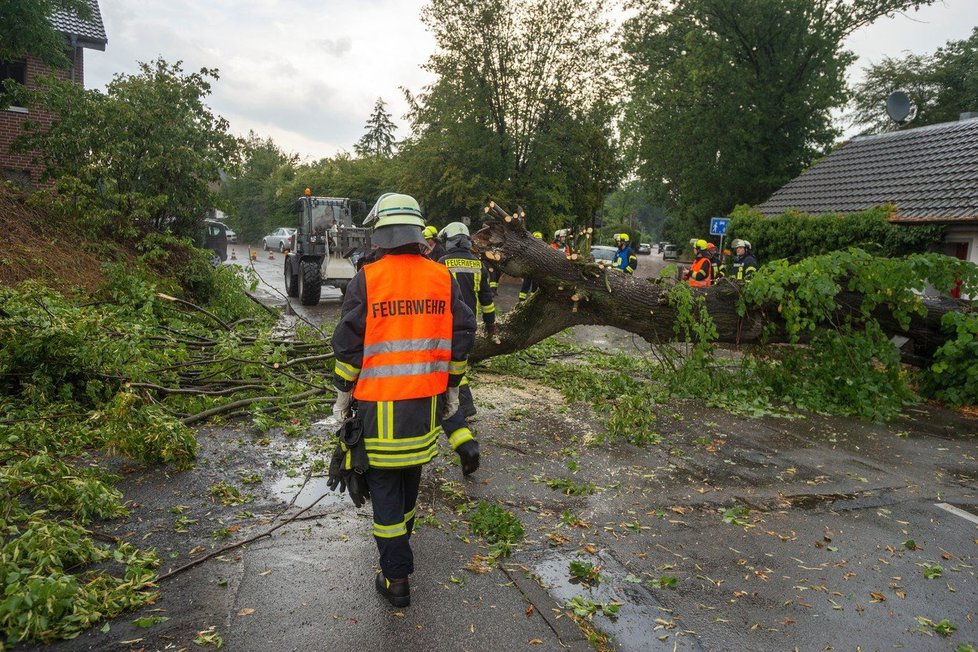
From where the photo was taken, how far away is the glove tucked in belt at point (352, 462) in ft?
10.6

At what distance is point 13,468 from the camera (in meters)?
3.80

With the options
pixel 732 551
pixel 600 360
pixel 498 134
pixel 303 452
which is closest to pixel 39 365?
pixel 303 452

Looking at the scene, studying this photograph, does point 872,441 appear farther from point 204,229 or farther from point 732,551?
point 204,229

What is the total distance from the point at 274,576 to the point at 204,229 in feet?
33.9

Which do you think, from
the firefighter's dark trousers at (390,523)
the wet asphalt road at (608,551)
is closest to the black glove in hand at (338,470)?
the firefighter's dark trousers at (390,523)

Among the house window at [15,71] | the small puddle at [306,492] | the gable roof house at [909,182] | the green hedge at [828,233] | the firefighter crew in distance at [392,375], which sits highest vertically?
the house window at [15,71]

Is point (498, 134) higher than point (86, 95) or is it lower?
higher

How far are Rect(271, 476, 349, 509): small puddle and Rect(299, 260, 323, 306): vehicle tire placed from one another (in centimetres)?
1088

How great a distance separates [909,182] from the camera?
14203 millimetres

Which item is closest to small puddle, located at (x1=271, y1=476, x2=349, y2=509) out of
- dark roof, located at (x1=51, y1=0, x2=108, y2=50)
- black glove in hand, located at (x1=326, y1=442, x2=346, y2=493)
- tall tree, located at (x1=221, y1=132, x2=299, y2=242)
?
black glove in hand, located at (x1=326, y1=442, x2=346, y2=493)

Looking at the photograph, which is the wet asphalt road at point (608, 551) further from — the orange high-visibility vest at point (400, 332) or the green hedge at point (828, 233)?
the green hedge at point (828, 233)

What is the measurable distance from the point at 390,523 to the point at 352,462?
35 cm

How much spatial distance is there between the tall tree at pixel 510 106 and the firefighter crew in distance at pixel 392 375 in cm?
2205

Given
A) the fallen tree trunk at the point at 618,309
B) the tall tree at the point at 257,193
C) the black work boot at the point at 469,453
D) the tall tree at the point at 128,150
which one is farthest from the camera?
the tall tree at the point at 257,193
